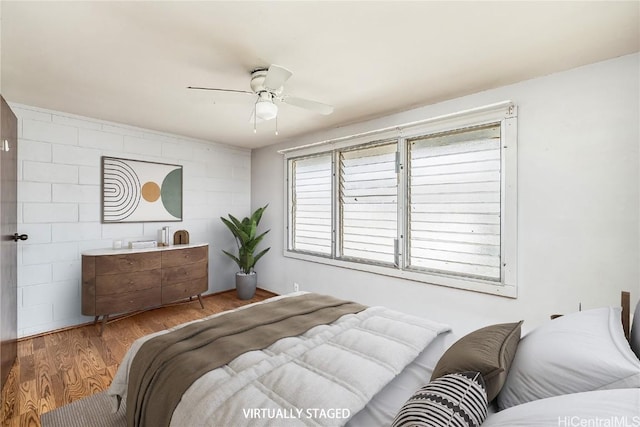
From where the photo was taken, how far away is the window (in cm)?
254

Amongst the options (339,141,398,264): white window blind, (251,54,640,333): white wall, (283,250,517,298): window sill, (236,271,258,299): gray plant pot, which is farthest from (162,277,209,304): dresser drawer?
(251,54,640,333): white wall

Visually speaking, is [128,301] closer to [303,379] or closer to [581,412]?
[303,379]

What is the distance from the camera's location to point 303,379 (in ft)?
3.91

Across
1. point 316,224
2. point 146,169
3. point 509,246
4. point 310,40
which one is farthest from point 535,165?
point 146,169

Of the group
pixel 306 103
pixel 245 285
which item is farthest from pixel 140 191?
pixel 306 103

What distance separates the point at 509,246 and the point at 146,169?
4.16 meters

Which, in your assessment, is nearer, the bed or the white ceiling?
the bed

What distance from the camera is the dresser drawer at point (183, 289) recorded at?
141 inches

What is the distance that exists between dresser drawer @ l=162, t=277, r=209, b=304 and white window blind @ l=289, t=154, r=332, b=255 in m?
1.31

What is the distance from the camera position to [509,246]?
2461 mm

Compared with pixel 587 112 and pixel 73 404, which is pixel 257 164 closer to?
pixel 73 404

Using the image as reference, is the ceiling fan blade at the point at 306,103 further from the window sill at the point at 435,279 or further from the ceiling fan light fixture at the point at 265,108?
the window sill at the point at 435,279

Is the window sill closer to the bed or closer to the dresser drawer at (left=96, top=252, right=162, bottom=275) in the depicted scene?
the bed

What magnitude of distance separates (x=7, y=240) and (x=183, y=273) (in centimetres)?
178
